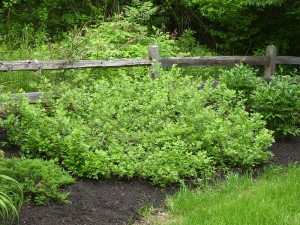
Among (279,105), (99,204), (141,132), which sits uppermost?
(279,105)

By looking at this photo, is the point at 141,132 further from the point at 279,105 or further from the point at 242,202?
the point at 279,105

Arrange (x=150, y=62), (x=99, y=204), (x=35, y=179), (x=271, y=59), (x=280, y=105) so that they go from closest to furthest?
(x=35, y=179)
(x=99, y=204)
(x=280, y=105)
(x=150, y=62)
(x=271, y=59)

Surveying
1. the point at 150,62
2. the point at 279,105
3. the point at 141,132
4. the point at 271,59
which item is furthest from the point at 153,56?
the point at 271,59

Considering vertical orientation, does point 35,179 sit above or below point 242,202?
above

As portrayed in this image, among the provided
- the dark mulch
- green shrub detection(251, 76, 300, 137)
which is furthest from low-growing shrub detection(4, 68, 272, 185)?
green shrub detection(251, 76, 300, 137)

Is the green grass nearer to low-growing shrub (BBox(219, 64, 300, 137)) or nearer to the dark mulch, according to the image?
the dark mulch

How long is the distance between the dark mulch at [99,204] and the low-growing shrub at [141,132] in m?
0.13

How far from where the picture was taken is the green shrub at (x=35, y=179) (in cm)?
497


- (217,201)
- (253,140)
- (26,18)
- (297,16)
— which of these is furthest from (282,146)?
(26,18)

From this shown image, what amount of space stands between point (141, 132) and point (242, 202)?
1746 mm

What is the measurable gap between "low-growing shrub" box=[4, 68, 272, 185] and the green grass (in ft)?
1.16

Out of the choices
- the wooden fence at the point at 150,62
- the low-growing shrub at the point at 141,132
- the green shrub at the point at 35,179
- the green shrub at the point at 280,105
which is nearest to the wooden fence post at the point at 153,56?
the wooden fence at the point at 150,62

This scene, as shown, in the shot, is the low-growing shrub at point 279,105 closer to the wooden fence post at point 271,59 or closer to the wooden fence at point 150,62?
the wooden fence at point 150,62

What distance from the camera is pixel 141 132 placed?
258 inches
